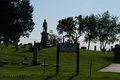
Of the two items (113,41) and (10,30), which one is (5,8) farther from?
(113,41)

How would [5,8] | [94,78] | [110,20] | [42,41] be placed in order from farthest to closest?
[110,20] → [42,41] → [5,8] → [94,78]

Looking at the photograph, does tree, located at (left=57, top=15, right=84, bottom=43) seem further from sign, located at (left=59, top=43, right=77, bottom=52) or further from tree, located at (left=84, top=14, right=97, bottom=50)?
sign, located at (left=59, top=43, right=77, bottom=52)

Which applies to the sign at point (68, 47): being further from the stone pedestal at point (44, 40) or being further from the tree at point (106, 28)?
the tree at point (106, 28)

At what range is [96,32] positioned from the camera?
60.1 metres

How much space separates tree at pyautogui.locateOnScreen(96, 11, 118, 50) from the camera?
57375 mm

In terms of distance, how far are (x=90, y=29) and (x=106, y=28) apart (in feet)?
19.8

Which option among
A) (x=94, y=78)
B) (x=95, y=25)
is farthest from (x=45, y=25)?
(x=94, y=78)

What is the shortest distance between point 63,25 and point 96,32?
11.7m

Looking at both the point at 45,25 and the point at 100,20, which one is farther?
the point at 100,20

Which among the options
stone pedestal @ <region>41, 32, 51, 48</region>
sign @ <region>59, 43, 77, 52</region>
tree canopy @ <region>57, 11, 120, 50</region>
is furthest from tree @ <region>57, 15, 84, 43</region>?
sign @ <region>59, 43, 77, 52</region>

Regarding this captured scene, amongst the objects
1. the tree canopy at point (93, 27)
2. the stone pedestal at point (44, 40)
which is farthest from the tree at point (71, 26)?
the stone pedestal at point (44, 40)

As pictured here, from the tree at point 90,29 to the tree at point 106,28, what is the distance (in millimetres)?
1467

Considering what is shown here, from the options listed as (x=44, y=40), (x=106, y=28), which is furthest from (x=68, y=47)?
(x=106, y=28)

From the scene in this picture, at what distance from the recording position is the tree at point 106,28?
188ft
